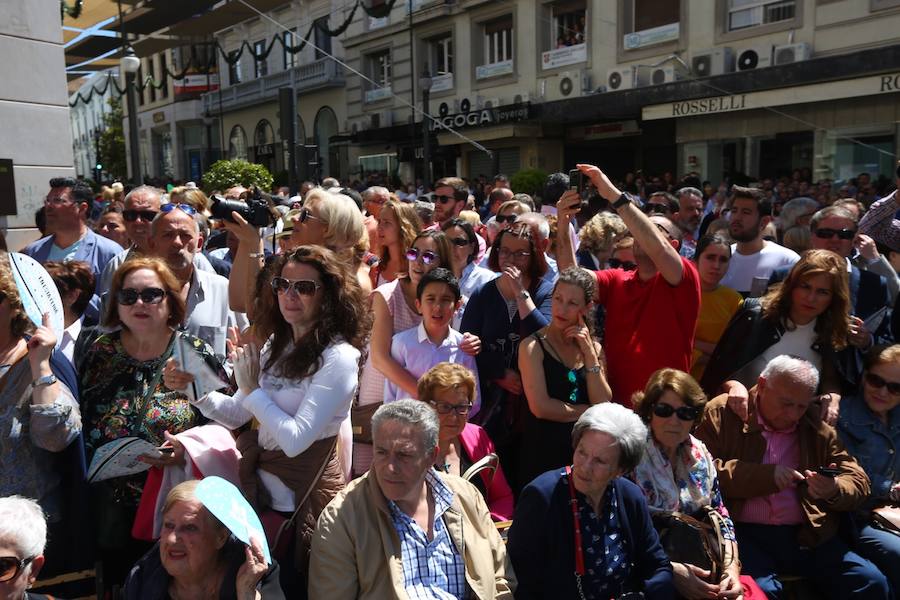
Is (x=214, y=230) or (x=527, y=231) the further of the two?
(x=214, y=230)

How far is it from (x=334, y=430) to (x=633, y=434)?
124cm

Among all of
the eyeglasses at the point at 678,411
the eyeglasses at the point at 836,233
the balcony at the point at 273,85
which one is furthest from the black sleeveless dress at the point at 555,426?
the balcony at the point at 273,85

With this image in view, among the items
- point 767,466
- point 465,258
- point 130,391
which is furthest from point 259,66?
point 767,466

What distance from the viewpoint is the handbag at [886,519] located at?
378 cm

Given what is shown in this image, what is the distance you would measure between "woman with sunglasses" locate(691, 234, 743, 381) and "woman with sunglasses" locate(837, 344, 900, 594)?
0.81 m

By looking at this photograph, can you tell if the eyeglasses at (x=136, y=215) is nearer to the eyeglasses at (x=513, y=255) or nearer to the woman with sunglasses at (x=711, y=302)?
the eyeglasses at (x=513, y=255)

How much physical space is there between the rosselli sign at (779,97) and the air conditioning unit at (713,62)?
85 centimetres

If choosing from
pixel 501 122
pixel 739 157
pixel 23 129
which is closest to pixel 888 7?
pixel 739 157

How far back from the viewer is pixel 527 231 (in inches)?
179

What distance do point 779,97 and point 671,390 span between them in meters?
13.3

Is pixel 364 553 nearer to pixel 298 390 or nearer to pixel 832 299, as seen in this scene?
pixel 298 390

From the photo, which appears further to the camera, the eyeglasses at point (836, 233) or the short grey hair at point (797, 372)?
the eyeglasses at point (836, 233)

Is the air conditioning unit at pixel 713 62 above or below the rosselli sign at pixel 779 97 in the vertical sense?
above

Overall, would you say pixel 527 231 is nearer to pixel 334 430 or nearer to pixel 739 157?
pixel 334 430
